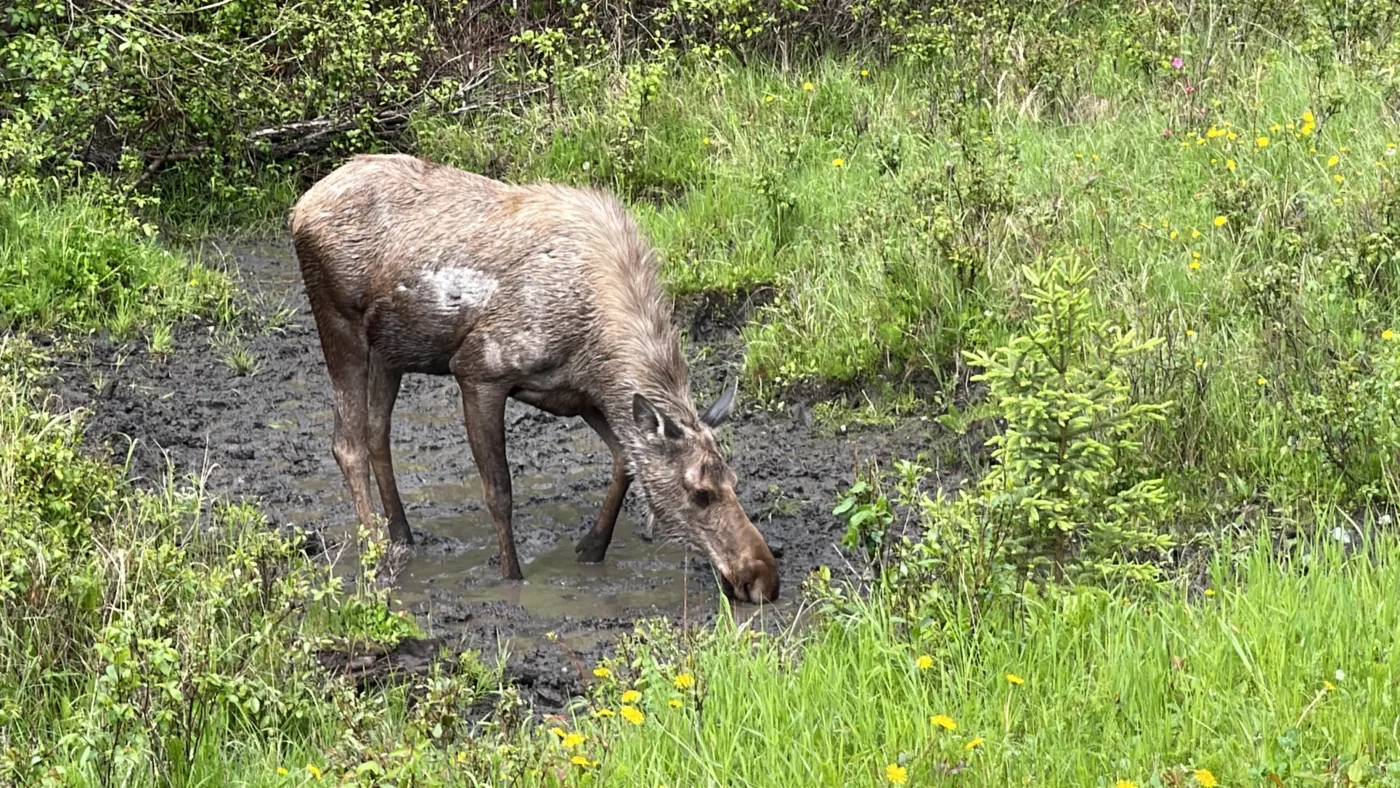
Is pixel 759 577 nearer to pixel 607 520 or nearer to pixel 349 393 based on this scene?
pixel 607 520

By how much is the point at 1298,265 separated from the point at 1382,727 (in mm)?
3895

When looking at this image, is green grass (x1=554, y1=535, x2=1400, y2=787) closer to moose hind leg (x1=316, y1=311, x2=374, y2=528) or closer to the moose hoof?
the moose hoof

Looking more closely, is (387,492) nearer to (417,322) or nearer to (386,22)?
(417,322)

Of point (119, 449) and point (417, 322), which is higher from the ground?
point (417, 322)

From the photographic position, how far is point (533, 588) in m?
7.22

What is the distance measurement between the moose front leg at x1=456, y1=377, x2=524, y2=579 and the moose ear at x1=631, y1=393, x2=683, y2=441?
66cm

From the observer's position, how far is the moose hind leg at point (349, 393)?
311 inches

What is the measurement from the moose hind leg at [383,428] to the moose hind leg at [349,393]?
1.6 inches

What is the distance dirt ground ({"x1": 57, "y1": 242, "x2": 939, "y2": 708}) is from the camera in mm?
6832

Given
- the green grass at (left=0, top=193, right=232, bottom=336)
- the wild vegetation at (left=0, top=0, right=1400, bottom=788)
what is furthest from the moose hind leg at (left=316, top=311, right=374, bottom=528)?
the green grass at (left=0, top=193, right=232, bottom=336)

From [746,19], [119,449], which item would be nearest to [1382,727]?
[119,449]

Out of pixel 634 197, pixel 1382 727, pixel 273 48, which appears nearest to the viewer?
pixel 1382 727

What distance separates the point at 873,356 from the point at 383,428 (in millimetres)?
2527

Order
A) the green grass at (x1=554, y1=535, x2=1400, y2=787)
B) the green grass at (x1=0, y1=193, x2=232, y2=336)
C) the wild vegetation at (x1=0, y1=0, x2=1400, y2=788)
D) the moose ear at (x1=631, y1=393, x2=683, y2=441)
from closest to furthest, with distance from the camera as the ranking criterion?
the green grass at (x1=554, y1=535, x2=1400, y2=787) < the wild vegetation at (x1=0, y1=0, x2=1400, y2=788) < the moose ear at (x1=631, y1=393, x2=683, y2=441) < the green grass at (x1=0, y1=193, x2=232, y2=336)
